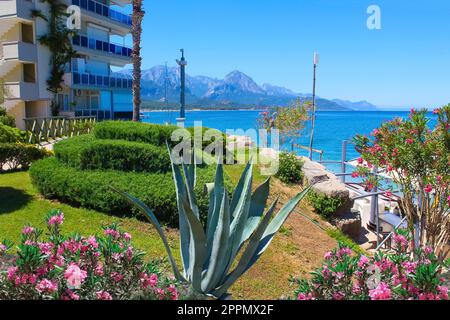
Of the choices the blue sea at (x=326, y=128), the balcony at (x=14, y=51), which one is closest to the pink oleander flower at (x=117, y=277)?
the blue sea at (x=326, y=128)

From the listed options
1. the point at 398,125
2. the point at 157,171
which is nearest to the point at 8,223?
the point at 157,171

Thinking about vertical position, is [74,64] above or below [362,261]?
above

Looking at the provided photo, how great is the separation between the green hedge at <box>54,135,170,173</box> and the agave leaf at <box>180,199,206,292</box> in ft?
17.5

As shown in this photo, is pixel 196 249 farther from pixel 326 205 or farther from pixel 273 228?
pixel 326 205

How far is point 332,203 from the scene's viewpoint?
1101 centimetres

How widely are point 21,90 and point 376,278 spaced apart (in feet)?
82.0

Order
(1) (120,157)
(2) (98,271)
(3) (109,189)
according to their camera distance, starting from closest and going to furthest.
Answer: (2) (98,271)
(3) (109,189)
(1) (120,157)

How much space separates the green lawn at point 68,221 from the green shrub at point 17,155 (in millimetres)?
2794

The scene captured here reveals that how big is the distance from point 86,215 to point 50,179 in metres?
1.46

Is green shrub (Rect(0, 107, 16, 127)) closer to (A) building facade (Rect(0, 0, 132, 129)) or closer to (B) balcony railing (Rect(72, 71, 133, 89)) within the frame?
(A) building facade (Rect(0, 0, 132, 129))

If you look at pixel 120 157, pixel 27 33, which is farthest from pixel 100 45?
pixel 120 157

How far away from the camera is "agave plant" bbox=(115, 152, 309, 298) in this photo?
3664 millimetres

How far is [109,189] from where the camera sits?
843 cm
